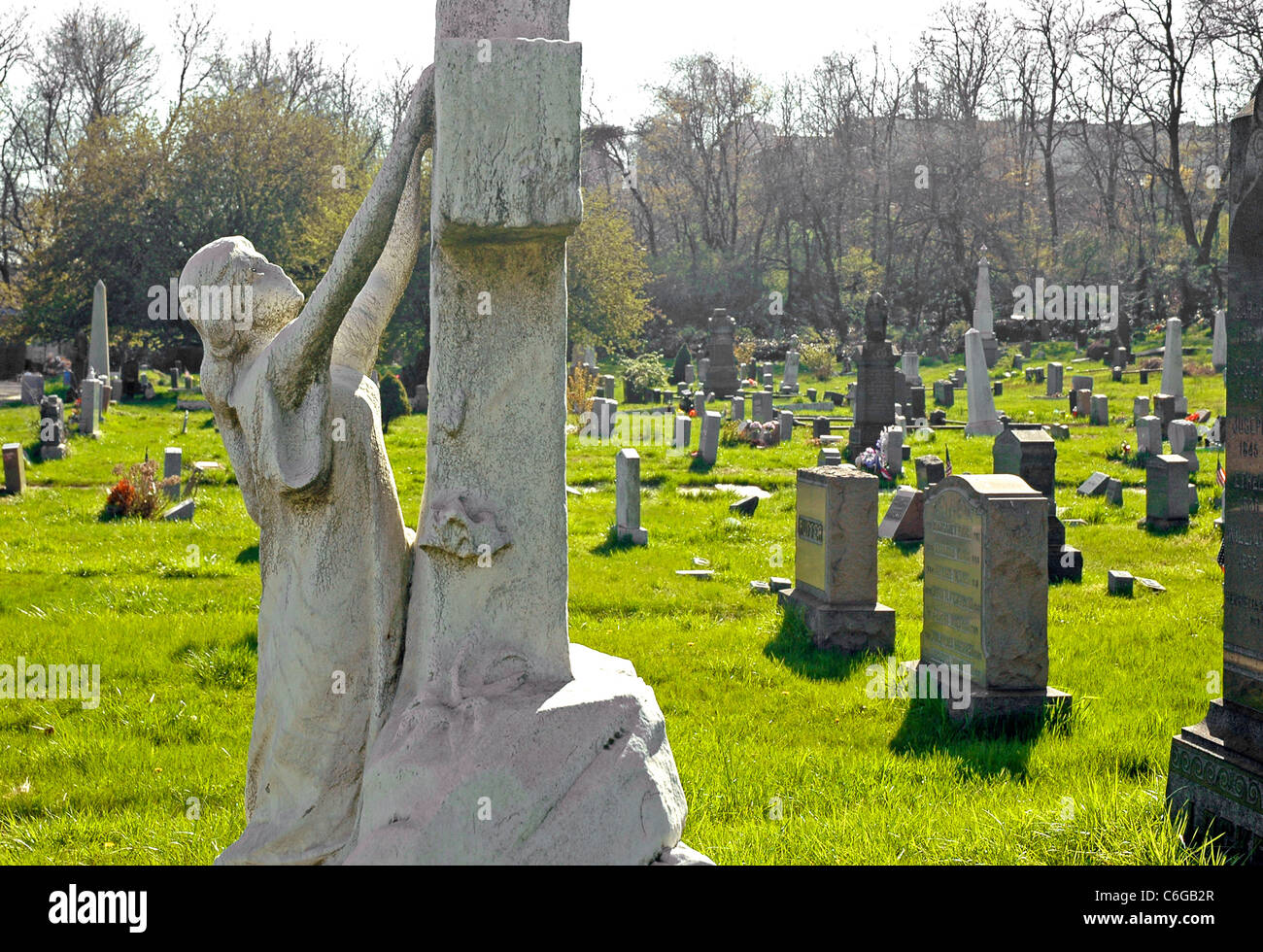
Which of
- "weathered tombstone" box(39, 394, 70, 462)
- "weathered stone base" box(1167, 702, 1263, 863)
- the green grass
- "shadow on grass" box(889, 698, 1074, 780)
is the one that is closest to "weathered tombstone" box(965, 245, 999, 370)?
the green grass

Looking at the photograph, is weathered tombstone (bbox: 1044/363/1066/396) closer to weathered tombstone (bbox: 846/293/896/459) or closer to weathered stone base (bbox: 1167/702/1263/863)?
weathered tombstone (bbox: 846/293/896/459)

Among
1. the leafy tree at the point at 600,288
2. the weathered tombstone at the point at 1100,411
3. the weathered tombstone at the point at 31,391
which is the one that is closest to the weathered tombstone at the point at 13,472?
the weathered tombstone at the point at 31,391

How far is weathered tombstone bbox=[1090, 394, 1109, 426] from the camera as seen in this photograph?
69.9 feet

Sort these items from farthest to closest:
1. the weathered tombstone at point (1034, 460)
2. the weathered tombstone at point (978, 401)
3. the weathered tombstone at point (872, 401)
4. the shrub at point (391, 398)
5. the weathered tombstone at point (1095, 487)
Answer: the shrub at point (391, 398) < the weathered tombstone at point (978, 401) < the weathered tombstone at point (872, 401) < the weathered tombstone at point (1095, 487) < the weathered tombstone at point (1034, 460)

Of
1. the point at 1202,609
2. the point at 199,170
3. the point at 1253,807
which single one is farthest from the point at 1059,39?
the point at 1253,807

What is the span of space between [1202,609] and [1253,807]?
494 cm

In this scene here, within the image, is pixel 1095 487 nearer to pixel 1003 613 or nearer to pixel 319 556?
pixel 1003 613

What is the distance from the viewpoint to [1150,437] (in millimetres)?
16422

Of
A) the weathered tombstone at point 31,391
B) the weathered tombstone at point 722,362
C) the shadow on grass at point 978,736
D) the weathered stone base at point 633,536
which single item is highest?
the weathered tombstone at point 722,362

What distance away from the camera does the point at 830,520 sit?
8.57 m

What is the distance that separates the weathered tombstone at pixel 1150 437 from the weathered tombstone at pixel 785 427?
5.81m

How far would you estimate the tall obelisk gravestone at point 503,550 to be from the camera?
7.86 ft

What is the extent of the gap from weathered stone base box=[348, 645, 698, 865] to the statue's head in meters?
1.12

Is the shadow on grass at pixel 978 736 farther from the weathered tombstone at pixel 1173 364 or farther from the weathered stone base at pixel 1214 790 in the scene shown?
the weathered tombstone at pixel 1173 364
